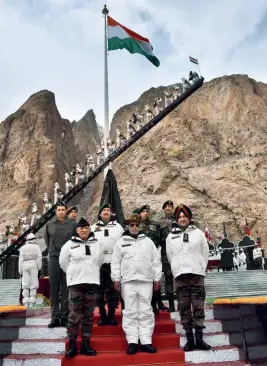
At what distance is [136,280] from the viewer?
4.50 m

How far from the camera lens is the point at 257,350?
4.37 m

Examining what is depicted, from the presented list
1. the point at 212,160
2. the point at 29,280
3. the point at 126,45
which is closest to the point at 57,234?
the point at 29,280

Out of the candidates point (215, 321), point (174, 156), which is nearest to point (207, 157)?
point (174, 156)

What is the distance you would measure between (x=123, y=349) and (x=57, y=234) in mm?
1822

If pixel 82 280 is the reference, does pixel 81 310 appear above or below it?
below

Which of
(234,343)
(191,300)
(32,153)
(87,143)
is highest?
(87,143)

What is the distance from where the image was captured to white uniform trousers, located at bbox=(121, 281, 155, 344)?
4.34 metres

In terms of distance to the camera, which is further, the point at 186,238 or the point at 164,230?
the point at 164,230

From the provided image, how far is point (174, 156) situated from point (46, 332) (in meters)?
31.5

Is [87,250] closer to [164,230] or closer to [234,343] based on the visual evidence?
[164,230]

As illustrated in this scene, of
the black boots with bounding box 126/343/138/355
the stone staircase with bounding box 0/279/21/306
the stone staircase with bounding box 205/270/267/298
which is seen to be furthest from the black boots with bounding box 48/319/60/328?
the stone staircase with bounding box 205/270/267/298

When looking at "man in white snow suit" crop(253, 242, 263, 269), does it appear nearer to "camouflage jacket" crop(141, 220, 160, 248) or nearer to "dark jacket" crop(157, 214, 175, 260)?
"dark jacket" crop(157, 214, 175, 260)

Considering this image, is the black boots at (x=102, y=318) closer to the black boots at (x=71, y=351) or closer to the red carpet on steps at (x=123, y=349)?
the red carpet on steps at (x=123, y=349)

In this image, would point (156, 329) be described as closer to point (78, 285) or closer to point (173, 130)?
point (78, 285)
